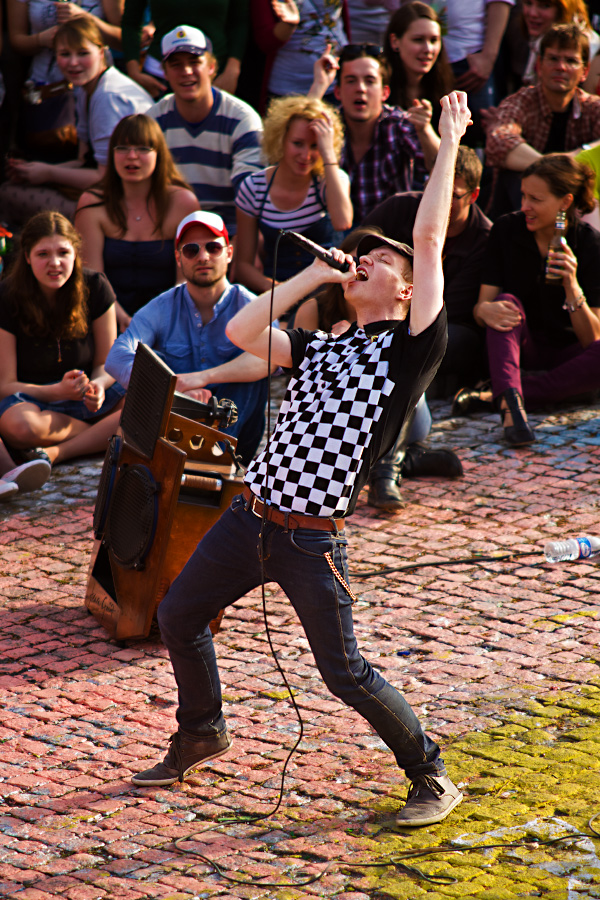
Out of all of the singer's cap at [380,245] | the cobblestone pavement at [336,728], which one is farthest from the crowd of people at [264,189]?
the singer's cap at [380,245]

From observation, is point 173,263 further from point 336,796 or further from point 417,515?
point 336,796

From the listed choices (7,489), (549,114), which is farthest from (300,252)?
(7,489)

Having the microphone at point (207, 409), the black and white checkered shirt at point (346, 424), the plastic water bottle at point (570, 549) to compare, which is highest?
the black and white checkered shirt at point (346, 424)

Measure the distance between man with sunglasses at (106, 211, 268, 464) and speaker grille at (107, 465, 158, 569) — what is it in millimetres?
1142

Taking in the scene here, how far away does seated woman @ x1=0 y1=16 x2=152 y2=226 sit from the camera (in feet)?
26.5

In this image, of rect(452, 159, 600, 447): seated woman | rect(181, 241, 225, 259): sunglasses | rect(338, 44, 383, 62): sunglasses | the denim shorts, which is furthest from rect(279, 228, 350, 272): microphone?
Result: rect(338, 44, 383, 62): sunglasses

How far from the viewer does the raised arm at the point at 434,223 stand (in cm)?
302

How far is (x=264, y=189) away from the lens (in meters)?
7.48

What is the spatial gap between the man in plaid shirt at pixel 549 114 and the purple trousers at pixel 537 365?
1307 millimetres

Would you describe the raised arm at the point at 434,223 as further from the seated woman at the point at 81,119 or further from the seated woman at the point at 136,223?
the seated woman at the point at 81,119

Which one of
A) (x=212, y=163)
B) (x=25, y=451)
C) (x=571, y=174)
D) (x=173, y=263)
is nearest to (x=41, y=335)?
(x=25, y=451)

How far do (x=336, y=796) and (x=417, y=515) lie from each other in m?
2.53

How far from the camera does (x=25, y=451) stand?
6.31 meters

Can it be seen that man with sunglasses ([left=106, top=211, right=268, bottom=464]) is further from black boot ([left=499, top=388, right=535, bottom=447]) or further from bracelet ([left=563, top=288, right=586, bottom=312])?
bracelet ([left=563, top=288, right=586, bottom=312])
